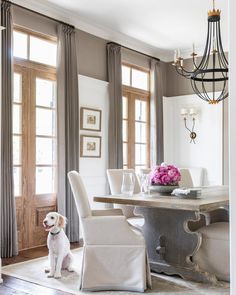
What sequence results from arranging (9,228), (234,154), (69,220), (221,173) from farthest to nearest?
(221,173)
(69,220)
(9,228)
(234,154)

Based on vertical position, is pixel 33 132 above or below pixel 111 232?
above

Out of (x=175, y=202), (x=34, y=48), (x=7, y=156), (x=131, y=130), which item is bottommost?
(x=175, y=202)

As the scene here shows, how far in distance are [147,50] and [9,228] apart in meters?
3.98

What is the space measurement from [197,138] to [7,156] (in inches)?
145

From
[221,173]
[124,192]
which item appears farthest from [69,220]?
[221,173]

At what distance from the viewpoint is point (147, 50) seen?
6.74 m

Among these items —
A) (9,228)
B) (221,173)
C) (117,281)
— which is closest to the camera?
(117,281)

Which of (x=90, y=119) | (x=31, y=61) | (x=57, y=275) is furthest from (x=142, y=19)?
(x=57, y=275)

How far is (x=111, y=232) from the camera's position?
3.11 meters

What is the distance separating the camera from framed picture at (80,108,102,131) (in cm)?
536

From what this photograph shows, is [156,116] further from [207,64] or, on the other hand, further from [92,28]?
[207,64]

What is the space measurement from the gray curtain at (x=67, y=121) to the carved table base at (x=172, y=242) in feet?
4.77

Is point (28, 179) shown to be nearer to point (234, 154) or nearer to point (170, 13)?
point (170, 13)

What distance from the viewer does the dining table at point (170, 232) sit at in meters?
3.28
